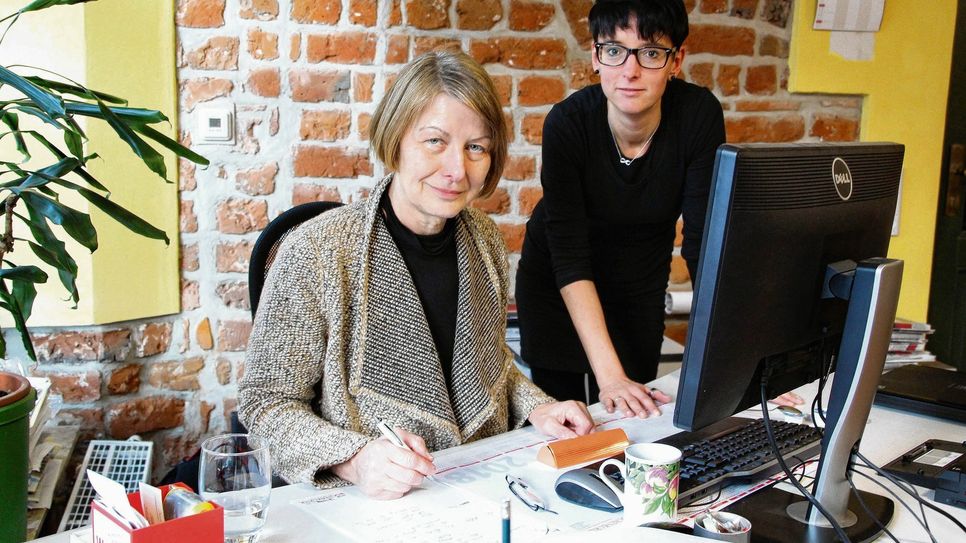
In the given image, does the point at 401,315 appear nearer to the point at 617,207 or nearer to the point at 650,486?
the point at 650,486

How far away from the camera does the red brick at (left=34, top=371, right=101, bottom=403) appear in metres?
2.09

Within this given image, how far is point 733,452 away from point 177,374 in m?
1.50

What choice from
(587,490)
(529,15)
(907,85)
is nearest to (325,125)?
(529,15)

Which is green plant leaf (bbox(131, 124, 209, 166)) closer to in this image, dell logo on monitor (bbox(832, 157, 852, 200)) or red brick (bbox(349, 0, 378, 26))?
dell logo on monitor (bbox(832, 157, 852, 200))

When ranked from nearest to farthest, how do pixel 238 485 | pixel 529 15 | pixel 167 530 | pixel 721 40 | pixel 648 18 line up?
pixel 167 530 → pixel 238 485 → pixel 648 18 → pixel 529 15 → pixel 721 40

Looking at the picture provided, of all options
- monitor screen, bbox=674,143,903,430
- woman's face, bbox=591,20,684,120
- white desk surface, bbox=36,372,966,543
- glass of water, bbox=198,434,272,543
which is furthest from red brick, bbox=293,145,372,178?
monitor screen, bbox=674,143,903,430

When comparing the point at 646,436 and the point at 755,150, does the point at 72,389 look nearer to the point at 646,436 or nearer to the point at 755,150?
the point at 646,436

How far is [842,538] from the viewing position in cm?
103

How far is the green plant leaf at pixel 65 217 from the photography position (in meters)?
1.24

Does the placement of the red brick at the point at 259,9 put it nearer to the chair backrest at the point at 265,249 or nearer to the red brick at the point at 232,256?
the red brick at the point at 232,256

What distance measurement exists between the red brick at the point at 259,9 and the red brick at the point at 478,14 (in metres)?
0.47

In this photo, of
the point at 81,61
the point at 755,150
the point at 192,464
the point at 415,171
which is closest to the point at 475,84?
the point at 415,171

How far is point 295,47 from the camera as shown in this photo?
2.21m

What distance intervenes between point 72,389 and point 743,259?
1.75m
